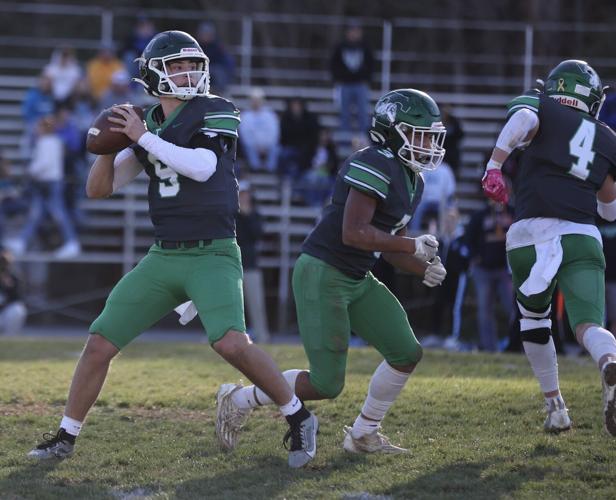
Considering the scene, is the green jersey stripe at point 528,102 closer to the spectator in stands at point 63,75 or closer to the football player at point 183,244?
the football player at point 183,244

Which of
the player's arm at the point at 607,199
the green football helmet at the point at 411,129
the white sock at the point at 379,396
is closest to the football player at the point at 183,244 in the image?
the white sock at the point at 379,396

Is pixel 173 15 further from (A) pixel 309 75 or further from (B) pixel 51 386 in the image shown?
(B) pixel 51 386

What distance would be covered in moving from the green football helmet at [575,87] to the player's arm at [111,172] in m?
2.22

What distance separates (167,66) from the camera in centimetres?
549

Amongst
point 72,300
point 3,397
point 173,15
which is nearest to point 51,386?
point 3,397

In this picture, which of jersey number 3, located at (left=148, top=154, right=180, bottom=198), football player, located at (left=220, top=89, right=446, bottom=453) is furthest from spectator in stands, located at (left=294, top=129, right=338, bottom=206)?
jersey number 3, located at (left=148, top=154, right=180, bottom=198)

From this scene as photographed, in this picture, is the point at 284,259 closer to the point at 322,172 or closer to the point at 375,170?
the point at 322,172

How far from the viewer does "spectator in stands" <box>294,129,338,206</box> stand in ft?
49.5

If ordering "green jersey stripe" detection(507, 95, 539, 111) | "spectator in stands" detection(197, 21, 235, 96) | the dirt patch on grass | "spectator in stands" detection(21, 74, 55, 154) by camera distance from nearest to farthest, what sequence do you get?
"green jersey stripe" detection(507, 95, 539, 111) < the dirt patch on grass < "spectator in stands" detection(21, 74, 55, 154) < "spectator in stands" detection(197, 21, 235, 96)

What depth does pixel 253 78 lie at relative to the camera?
1981cm

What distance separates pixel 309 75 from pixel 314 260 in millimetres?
13222

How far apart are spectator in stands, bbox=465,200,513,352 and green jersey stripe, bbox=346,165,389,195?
6.45 m

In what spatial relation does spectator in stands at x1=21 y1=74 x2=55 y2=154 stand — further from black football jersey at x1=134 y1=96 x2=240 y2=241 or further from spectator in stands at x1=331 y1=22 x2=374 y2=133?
black football jersey at x1=134 y1=96 x2=240 y2=241

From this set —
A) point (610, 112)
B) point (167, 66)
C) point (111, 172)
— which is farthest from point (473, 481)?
point (610, 112)
